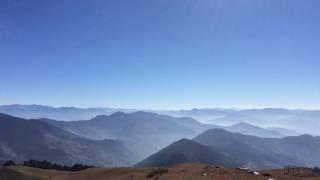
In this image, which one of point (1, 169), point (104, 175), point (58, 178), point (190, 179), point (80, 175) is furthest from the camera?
point (1, 169)

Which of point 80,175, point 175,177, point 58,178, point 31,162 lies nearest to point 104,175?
point 80,175

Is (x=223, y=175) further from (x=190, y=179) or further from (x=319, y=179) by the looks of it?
(x=319, y=179)

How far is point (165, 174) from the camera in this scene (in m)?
54.7

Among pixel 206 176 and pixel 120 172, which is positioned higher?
pixel 206 176

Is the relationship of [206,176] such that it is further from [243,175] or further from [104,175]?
[104,175]

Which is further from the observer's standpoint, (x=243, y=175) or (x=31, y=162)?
(x=31, y=162)

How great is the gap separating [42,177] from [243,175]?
259 ft

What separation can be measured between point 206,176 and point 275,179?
8422 millimetres

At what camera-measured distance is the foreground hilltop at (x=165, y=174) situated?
47056 millimetres

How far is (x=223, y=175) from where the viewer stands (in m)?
47.2

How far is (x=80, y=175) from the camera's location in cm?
9962

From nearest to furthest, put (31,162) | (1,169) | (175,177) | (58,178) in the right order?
1. (175,177)
2. (58,178)
3. (1,169)
4. (31,162)

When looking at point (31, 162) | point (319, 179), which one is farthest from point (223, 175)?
point (31, 162)

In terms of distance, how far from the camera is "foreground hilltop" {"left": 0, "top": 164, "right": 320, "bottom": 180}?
47.1 m
